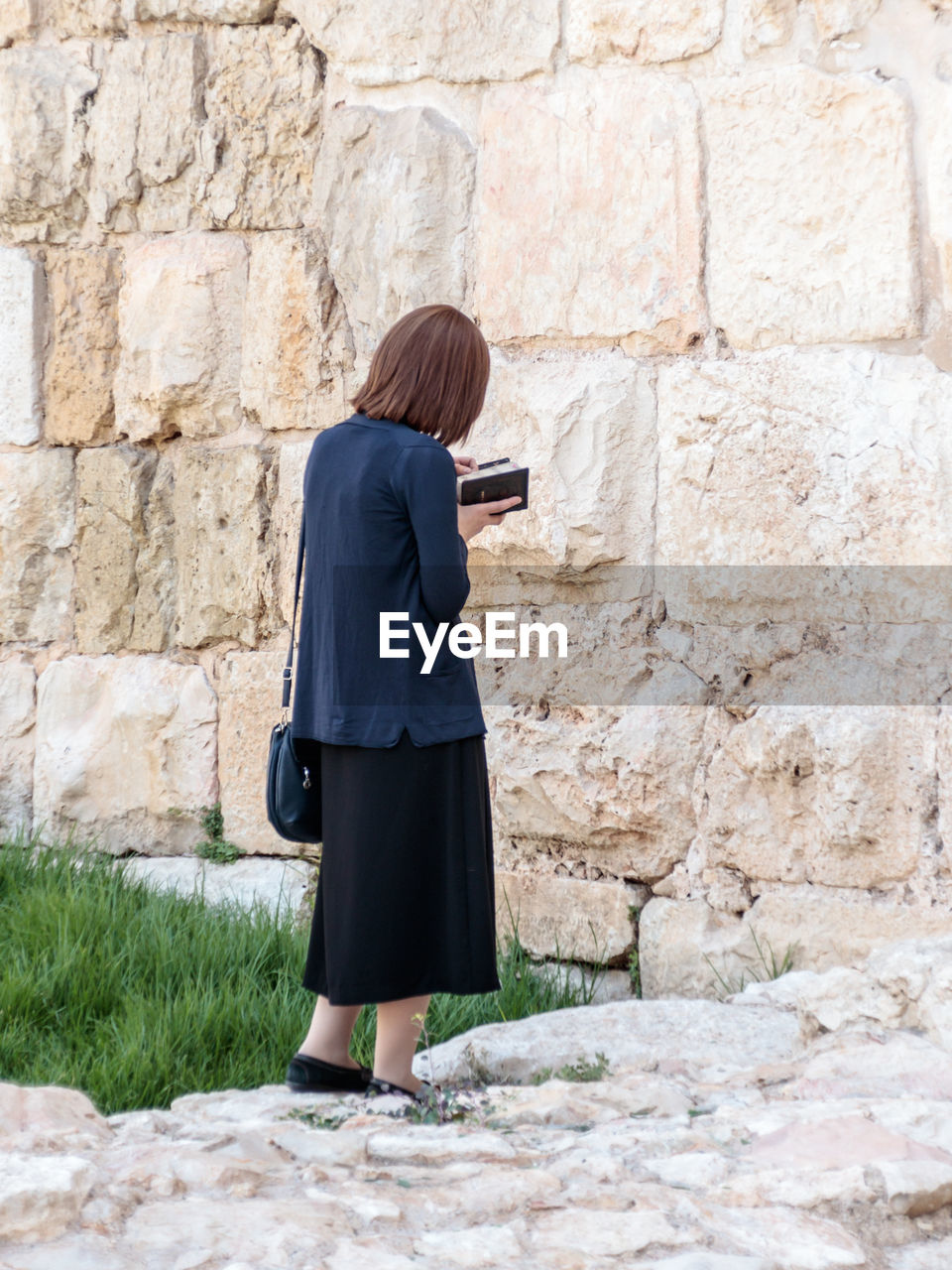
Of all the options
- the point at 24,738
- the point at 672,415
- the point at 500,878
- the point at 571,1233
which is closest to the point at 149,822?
the point at 24,738

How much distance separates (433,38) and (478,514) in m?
1.50

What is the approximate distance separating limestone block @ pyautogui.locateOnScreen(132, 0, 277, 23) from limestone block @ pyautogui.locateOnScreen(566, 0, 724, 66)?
1.06 m

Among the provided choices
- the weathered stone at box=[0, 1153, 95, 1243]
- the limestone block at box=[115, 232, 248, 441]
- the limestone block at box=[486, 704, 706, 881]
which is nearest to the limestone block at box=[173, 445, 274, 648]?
the limestone block at box=[115, 232, 248, 441]

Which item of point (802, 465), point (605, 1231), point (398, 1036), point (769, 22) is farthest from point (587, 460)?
point (605, 1231)

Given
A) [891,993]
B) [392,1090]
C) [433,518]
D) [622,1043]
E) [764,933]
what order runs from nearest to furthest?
[433,518] → [392,1090] → [891,993] → [622,1043] → [764,933]

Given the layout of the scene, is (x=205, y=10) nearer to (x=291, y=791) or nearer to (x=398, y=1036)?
(x=291, y=791)

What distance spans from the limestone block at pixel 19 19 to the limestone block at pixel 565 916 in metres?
2.84

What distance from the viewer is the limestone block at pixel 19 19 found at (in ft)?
13.2

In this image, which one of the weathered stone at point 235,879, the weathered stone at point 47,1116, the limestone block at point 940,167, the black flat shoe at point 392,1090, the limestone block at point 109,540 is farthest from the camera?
the limestone block at point 109,540

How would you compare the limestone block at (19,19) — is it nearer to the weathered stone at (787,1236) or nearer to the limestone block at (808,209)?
the limestone block at (808,209)

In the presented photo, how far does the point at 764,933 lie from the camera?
10.0ft

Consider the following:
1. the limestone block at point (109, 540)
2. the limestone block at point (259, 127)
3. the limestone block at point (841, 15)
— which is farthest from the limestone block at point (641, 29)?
the limestone block at point (109, 540)

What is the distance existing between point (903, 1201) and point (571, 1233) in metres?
0.45

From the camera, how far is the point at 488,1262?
5.57ft
